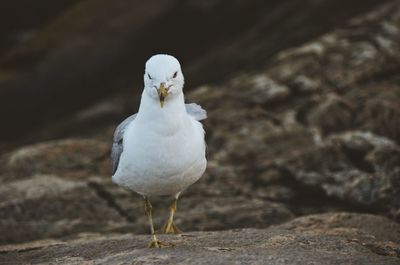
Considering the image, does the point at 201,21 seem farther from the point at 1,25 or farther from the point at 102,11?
the point at 1,25

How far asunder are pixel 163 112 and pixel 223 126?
3.94 m

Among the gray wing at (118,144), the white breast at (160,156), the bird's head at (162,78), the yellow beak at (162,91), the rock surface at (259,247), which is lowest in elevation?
the rock surface at (259,247)

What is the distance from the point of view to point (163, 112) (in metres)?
5.36

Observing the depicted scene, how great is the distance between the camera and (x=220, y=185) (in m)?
8.37

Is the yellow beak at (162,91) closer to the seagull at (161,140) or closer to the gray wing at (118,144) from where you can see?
the seagull at (161,140)

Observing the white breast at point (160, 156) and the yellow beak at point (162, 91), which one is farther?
the white breast at point (160, 156)

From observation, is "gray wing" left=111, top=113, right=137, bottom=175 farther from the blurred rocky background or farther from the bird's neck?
the blurred rocky background

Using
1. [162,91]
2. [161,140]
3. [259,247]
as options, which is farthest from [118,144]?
[259,247]

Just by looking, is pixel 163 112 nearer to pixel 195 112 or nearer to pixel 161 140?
pixel 161 140

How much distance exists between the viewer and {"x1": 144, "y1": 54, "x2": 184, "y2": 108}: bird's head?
204 inches

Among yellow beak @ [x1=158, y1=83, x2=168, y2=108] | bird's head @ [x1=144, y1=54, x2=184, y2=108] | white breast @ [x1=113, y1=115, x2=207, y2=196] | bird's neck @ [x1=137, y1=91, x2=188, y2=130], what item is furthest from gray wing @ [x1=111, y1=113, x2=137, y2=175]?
yellow beak @ [x1=158, y1=83, x2=168, y2=108]

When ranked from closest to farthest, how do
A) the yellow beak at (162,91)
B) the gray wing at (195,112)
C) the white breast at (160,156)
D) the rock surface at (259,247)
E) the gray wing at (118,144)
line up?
the rock surface at (259,247), the yellow beak at (162,91), the white breast at (160,156), the gray wing at (118,144), the gray wing at (195,112)

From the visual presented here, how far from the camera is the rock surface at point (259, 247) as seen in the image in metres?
5.03

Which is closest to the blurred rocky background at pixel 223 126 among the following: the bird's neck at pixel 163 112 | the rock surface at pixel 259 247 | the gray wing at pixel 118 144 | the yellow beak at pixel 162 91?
the rock surface at pixel 259 247
